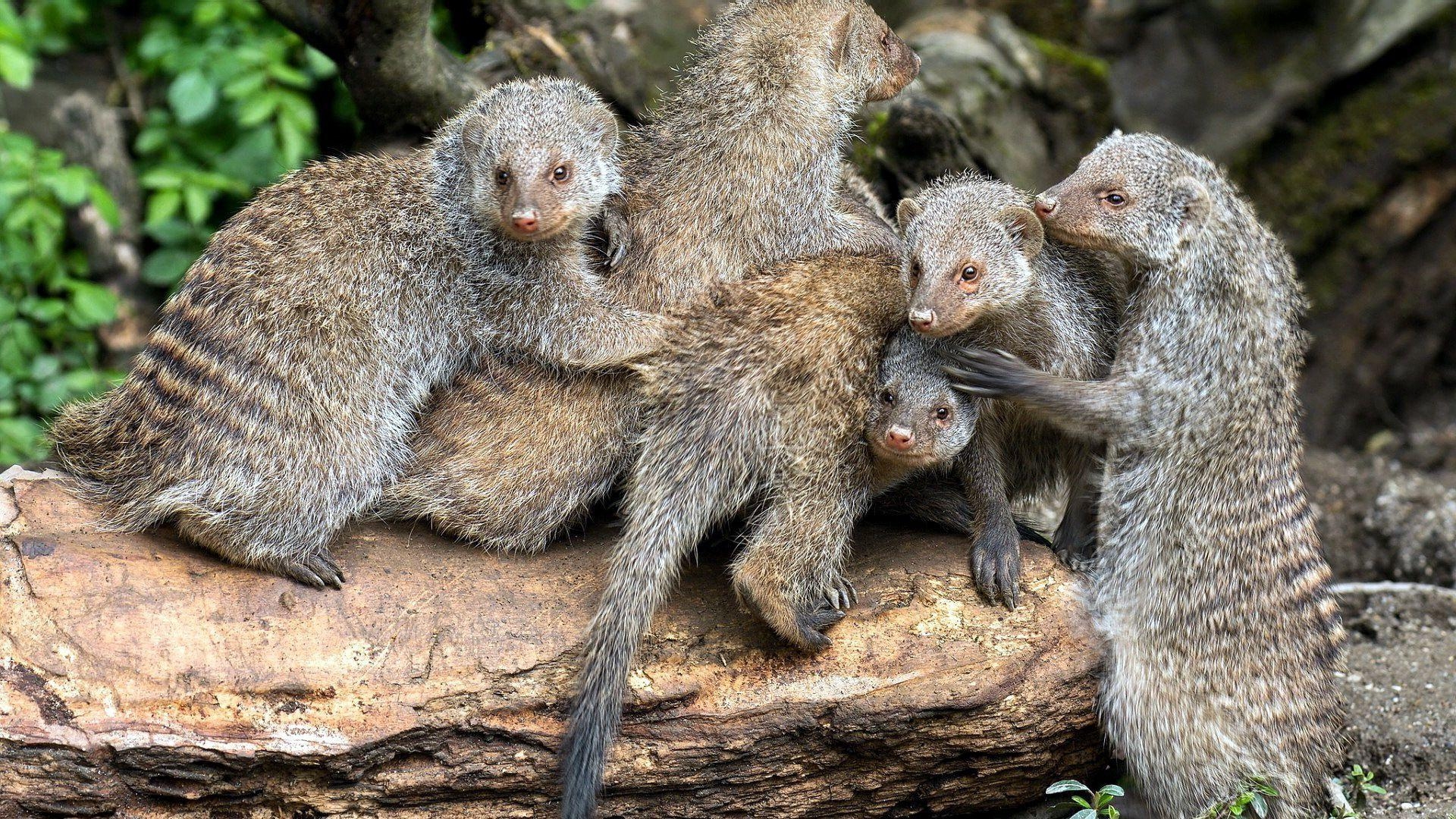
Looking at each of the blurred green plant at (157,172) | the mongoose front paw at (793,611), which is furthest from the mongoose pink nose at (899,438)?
the blurred green plant at (157,172)

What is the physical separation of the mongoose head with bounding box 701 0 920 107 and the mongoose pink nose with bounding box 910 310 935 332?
1.11 metres

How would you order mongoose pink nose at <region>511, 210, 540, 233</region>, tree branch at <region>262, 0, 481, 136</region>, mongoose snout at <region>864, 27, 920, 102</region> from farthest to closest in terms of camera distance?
tree branch at <region>262, 0, 481, 136</region>
mongoose snout at <region>864, 27, 920, 102</region>
mongoose pink nose at <region>511, 210, 540, 233</region>

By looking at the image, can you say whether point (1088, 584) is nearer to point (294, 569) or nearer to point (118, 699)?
point (294, 569)

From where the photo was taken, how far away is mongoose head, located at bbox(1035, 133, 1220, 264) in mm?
4176

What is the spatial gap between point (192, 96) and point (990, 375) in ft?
14.8

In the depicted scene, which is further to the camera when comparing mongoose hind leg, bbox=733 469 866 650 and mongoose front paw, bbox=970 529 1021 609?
mongoose front paw, bbox=970 529 1021 609

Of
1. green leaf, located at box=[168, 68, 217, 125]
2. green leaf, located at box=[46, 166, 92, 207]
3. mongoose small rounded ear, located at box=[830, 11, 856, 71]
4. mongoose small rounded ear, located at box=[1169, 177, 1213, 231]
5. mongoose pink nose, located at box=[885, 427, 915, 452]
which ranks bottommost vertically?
green leaf, located at box=[46, 166, 92, 207]

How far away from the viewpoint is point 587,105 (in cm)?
446

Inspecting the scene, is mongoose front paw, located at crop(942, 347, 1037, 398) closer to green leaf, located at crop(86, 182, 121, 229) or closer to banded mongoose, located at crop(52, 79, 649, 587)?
banded mongoose, located at crop(52, 79, 649, 587)

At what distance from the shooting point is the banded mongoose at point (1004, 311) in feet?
13.6

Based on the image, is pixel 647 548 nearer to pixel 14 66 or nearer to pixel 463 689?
pixel 463 689

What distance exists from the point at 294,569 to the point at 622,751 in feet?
3.72

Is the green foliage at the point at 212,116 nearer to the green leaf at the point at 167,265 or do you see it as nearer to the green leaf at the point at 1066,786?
the green leaf at the point at 167,265

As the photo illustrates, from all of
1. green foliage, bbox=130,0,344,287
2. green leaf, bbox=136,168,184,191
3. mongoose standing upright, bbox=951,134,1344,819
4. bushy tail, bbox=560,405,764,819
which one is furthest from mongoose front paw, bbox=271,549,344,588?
green leaf, bbox=136,168,184,191
